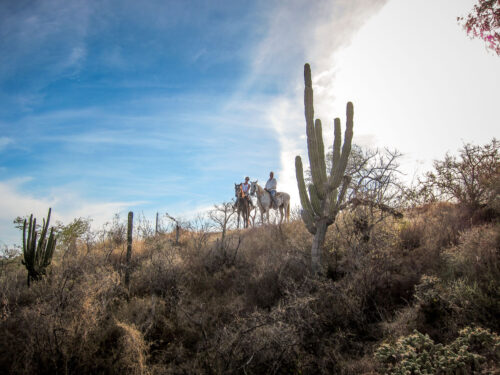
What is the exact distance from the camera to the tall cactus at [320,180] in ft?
25.5

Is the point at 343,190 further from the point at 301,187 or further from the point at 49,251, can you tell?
the point at 49,251

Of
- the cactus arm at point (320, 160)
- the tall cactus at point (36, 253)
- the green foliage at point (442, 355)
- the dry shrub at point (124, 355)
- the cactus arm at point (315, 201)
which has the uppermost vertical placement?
the cactus arm at point (320, 160)

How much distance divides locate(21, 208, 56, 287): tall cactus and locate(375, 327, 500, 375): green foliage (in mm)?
11007

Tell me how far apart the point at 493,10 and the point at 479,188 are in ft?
18.6

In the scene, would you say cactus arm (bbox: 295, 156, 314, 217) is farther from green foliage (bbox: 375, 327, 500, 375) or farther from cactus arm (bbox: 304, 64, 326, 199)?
green foliage (bbox: 375, 327, 500, 375)

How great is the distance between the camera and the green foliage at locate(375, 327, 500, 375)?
324cm

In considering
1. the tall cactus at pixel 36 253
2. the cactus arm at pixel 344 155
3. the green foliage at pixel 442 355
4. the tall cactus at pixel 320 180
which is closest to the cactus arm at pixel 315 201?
the tall cactus at pixel 320 180

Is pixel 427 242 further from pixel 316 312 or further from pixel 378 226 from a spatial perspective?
pixel 316 312

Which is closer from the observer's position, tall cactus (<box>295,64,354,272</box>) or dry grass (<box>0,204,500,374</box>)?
dry grass (<box>0,204,500,374</box>)

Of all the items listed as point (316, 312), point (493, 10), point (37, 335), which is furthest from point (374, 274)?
point (493, 10)

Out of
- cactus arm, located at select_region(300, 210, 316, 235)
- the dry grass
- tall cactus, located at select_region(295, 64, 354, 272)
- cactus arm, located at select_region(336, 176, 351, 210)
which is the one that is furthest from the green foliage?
cactus arm, located at select_region(336, 176, 351, 210)

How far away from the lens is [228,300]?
754 cm

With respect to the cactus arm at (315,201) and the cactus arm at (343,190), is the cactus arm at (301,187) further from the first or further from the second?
the cactus arm at (343,190)

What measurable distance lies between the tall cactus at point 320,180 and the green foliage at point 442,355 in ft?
12.1
